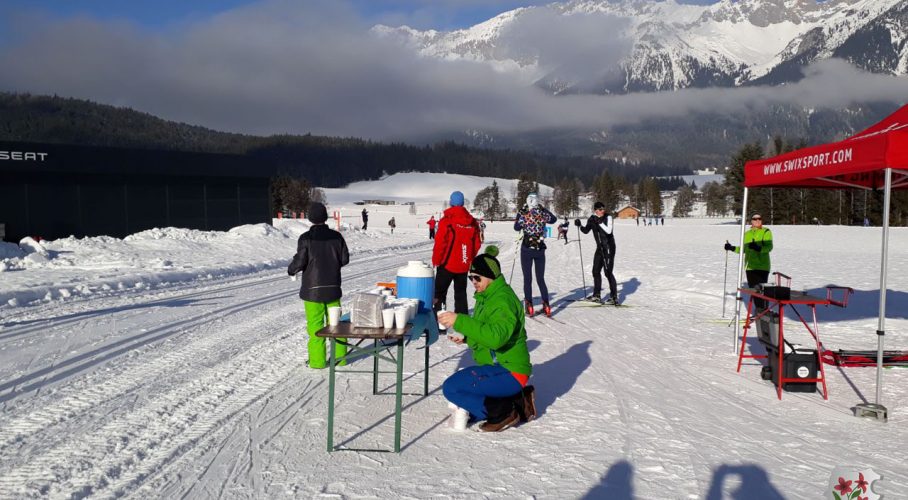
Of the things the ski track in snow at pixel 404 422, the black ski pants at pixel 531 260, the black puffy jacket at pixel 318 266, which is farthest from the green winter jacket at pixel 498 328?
the black ski pants at pixel 531 260

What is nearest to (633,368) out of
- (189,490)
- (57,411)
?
(189,490)

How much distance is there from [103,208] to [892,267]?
33573 mm

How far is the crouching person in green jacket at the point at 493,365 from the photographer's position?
4941mm

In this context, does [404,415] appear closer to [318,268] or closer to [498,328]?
[498,328]

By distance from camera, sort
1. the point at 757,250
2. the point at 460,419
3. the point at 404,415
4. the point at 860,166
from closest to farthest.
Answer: the point at 460,419 → the point at 404,415 → the point at 860,166 → the point at 757,250

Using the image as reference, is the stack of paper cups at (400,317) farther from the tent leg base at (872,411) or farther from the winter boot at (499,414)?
the tent leg base at (872,411)

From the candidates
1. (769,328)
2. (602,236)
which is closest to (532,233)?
(602,236)

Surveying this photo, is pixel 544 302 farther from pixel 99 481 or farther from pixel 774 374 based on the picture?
pixel 99 481

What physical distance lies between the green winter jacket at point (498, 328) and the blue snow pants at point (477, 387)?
15cm

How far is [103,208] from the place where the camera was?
103 feet

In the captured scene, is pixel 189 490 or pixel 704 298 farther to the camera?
pixel 704 298

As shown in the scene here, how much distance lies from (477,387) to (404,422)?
0.80 m

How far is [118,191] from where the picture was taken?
105 feet

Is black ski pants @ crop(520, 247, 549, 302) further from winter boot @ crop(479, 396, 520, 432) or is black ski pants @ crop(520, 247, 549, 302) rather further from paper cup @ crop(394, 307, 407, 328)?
paper cup @ crop(394, 307, 407, 328)
